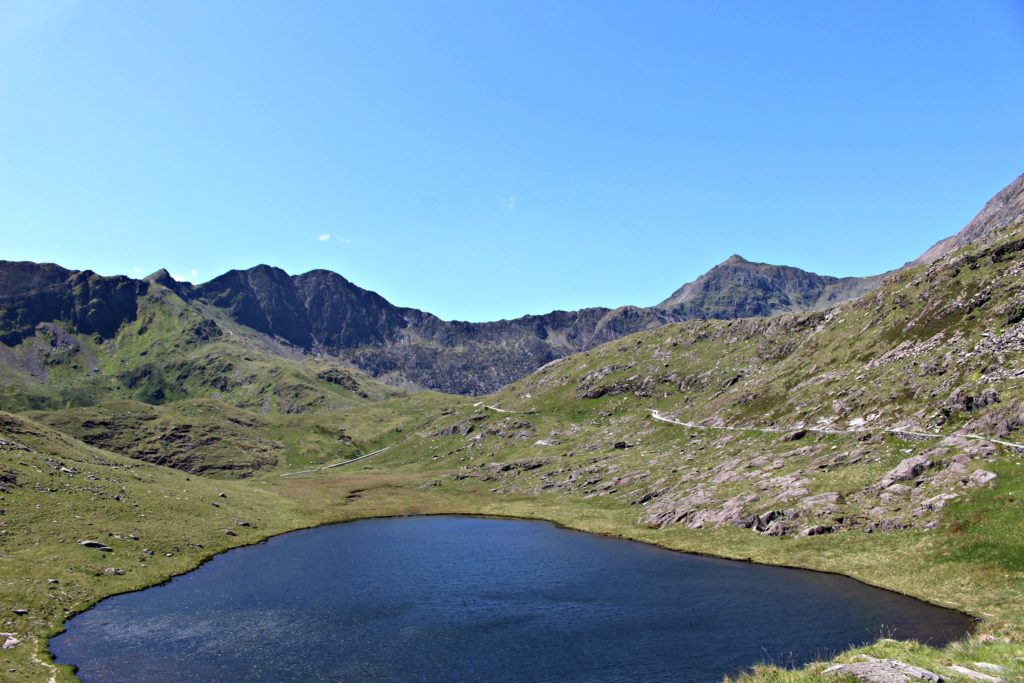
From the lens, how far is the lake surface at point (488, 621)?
1892 inches

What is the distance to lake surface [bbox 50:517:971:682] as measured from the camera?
158 ft

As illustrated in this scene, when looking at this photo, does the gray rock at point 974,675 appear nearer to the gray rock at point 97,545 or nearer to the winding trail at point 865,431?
the winding trail at point 865,431

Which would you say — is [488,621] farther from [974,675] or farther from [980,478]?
[980,478]

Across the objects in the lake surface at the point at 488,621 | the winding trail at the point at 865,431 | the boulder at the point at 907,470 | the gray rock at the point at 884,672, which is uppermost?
the winding trail at the point at 865,431

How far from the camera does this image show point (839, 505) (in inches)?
3177

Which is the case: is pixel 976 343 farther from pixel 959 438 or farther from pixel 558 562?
pixel 558 562

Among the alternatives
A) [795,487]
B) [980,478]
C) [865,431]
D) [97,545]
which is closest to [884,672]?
[980,478]

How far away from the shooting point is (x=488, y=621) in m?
60.0

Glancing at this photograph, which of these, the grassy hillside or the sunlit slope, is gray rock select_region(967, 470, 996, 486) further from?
the sunlit slope

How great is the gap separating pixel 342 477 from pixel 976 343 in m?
173

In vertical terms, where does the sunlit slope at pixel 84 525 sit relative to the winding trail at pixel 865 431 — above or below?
below

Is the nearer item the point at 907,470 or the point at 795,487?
the point at 907,470

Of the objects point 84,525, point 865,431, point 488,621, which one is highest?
point 865,431

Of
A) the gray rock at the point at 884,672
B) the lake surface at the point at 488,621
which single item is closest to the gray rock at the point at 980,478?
the lake surface at the point at 488,621
